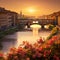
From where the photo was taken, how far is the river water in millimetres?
2608

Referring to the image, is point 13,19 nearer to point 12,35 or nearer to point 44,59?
point 12,35

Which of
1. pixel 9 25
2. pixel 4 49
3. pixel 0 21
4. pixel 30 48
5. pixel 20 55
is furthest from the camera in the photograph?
pixel 9 25

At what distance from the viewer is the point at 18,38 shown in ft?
9.53

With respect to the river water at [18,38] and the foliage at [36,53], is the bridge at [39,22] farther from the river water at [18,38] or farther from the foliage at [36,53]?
the foliage at [36,53]

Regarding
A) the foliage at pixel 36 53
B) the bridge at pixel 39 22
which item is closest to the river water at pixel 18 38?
the bridge at pixel 39 22

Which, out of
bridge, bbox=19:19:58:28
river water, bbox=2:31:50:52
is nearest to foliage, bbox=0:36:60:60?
river water, bbox=2:31:50:52

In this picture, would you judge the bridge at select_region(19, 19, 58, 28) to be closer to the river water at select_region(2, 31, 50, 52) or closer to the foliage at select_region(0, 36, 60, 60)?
the river water at select_region(2, 31, 50, 52)

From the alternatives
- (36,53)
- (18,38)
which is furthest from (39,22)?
(36,53)

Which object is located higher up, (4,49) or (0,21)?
(0,21)

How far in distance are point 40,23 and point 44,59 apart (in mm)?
1688

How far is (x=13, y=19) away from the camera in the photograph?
3.16m

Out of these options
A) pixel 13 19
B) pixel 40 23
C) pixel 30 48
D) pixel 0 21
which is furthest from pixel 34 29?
pixel 30 48

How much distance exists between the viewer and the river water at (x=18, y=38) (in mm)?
2608

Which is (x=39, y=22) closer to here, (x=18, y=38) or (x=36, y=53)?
(x=18, y=38)
